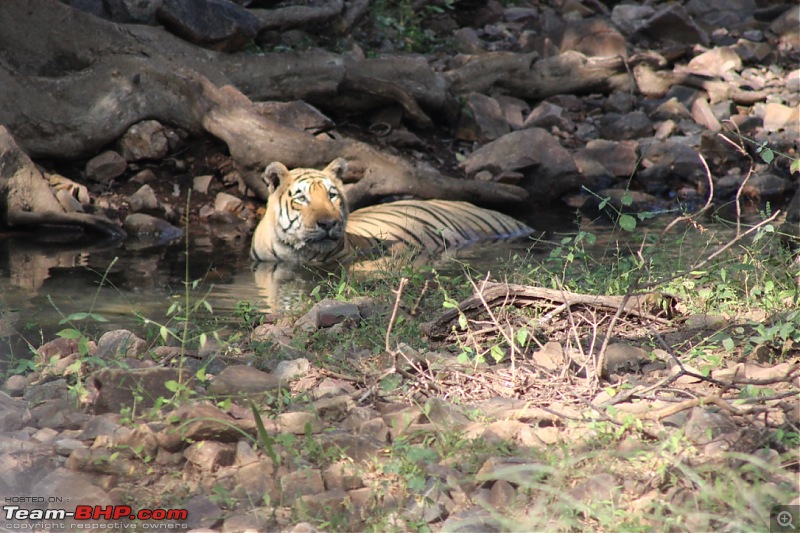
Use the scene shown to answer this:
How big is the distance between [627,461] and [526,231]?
5840mm

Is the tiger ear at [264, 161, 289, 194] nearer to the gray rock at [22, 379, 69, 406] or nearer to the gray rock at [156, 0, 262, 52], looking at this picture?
the gray rock at [156, 0, 262, 52]

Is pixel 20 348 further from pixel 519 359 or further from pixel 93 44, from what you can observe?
pixel 93 44

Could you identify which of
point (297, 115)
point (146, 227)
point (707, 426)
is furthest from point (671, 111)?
point (707, 426)

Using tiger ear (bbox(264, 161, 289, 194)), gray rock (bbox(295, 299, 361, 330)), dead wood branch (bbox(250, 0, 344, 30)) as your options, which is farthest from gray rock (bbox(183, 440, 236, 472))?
dead wood branch (bbox(250, 0, 344, 30))

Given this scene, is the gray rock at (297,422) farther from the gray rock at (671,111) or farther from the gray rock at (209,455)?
the gray rock at (671,111)

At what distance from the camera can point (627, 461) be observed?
2.47 metres

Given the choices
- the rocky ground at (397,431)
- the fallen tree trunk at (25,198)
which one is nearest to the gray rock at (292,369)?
the rocky ground at (397,431)

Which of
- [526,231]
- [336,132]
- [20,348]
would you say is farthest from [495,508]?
[336,132]

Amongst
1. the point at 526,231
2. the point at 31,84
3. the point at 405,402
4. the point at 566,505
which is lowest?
the point at 526,231

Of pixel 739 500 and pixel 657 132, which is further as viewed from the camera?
pixel 657 132

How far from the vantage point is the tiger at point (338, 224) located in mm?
7125

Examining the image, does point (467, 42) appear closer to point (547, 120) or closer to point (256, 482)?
point (547, 120)

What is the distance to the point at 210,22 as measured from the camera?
9.34m

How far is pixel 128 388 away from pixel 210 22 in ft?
23.4
